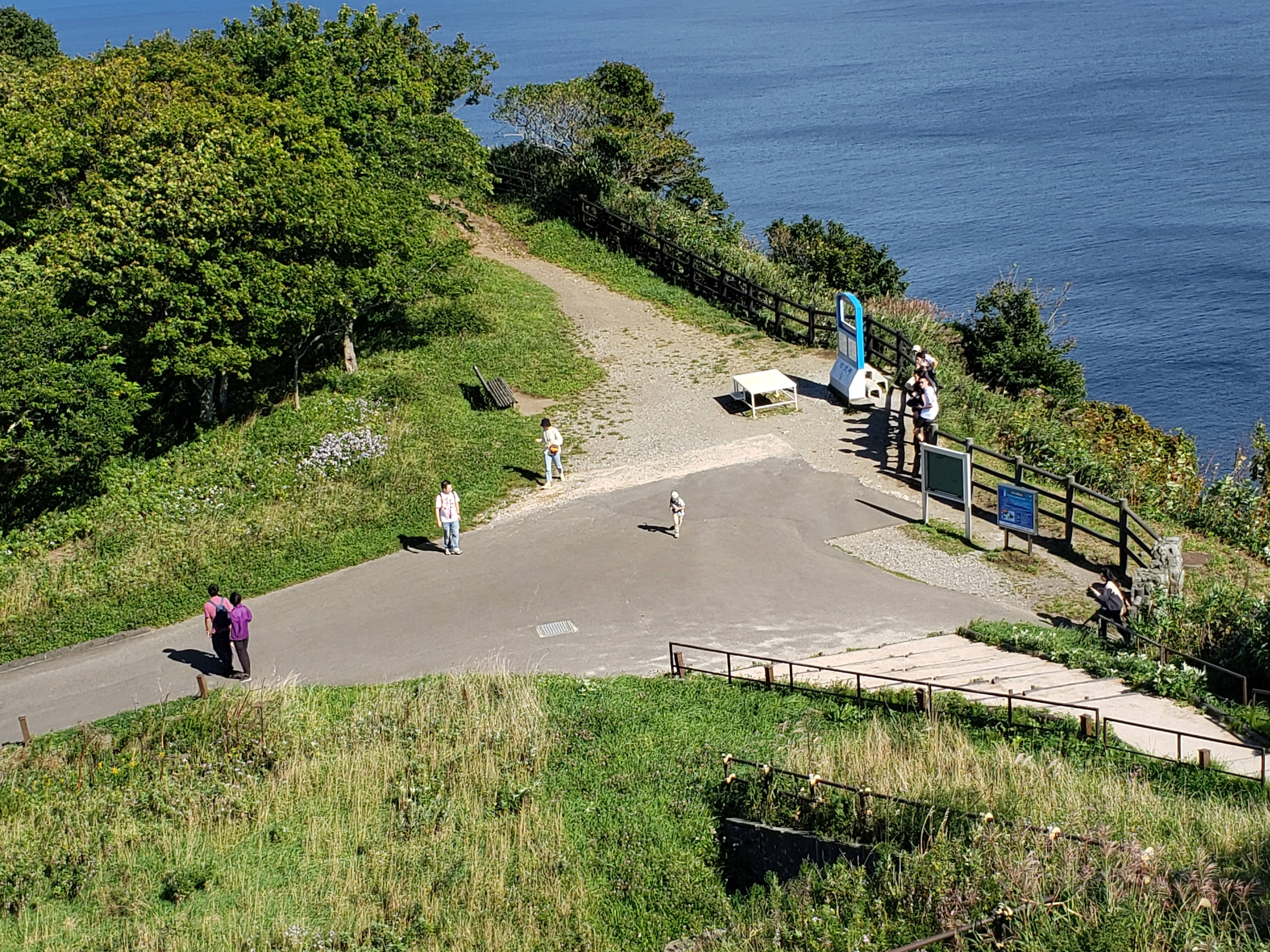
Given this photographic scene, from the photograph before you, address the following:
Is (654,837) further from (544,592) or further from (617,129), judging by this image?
(617,129)

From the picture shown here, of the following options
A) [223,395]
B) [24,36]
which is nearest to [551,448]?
[223,395]

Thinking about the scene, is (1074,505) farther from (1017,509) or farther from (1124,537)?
(1124,537)

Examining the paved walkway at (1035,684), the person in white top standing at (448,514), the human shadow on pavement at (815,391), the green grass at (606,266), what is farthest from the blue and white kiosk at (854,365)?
the paved walkway at (1035,684)

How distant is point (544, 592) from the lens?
17.7 m

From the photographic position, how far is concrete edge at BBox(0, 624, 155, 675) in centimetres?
1702

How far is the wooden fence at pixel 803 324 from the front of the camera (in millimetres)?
17953

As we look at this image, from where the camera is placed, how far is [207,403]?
83.5 feet

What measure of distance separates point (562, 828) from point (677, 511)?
828 centimetres

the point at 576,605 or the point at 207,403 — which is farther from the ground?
the point at 207,403

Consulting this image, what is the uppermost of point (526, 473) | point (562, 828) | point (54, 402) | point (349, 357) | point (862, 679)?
point (349, 357)

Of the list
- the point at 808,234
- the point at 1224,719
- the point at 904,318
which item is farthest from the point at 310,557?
the point at 808,234

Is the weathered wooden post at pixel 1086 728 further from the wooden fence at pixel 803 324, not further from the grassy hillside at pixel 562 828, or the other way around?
the wooden fence at pixel 803 324

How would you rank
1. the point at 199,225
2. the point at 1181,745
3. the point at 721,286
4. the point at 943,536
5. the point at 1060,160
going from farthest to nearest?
the point at 1060,160 → the point at 721,286 → the point at 199,225 → the point at 943,536 → the point at 1181,745

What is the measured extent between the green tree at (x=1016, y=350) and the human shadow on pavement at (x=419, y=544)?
1426 cm
